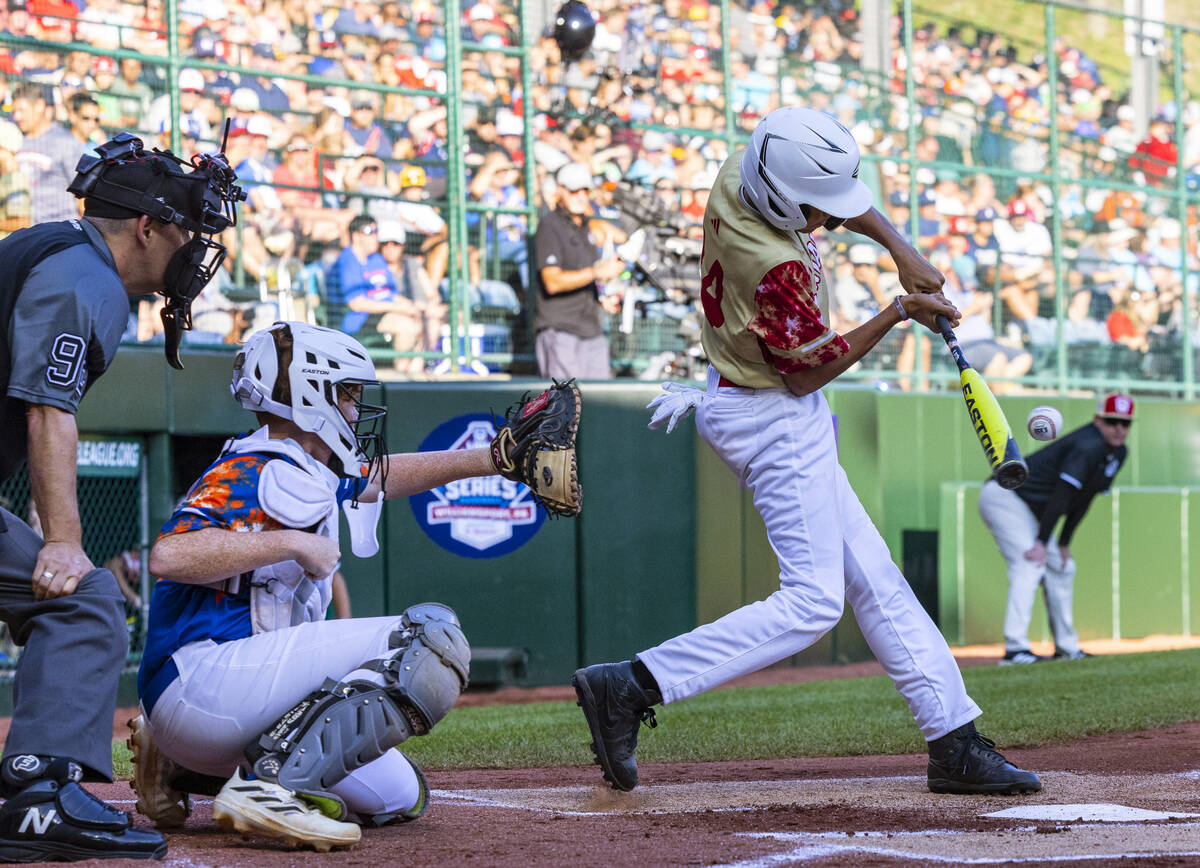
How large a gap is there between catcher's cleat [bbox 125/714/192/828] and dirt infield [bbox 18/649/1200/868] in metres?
0.08

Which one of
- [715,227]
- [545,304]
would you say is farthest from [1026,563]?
[715,227]

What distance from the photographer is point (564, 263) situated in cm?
1161

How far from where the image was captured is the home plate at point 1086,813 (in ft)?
12.9

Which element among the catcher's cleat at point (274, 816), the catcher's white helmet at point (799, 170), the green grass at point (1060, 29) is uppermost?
the green grass at point (1060, 29)

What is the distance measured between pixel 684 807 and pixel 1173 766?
6.41 ft

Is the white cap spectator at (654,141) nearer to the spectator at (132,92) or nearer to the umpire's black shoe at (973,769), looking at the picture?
the spectator at (132,92)

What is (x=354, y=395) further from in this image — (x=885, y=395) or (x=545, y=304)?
(x=885, y=395)

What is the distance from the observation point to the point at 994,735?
6652 mm

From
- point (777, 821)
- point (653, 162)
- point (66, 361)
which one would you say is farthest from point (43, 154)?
point (777, 821)

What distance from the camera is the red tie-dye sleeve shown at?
4398mm

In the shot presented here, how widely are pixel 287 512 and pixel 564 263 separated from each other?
321 inches

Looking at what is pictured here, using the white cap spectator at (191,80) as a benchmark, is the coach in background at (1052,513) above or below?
below

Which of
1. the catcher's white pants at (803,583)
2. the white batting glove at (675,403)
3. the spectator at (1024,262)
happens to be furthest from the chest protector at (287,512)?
the spectator at (1024,262)

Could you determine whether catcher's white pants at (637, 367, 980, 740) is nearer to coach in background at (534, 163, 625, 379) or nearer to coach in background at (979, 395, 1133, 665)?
coach in background at (979, 395, 1133, 665)
